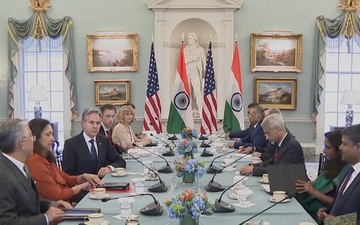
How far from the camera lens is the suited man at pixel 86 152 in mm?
4859

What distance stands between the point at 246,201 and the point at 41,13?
26.0ft

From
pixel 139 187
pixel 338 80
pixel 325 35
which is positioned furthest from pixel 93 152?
pixel 338 80

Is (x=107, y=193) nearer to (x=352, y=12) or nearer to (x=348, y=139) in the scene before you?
(x=348, y=139)

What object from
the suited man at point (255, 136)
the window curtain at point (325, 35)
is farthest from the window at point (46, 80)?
the window curtain at point (325, 35)

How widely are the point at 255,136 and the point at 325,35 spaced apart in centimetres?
420

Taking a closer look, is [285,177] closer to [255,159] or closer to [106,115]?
[255,159]

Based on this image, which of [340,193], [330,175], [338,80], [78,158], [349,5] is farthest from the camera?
[338,80]

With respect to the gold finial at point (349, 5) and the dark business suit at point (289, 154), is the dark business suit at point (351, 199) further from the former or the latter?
the gold finial at point (349, 5)

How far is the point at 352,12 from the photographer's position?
9969 millimetres

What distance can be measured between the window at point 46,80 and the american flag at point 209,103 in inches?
126

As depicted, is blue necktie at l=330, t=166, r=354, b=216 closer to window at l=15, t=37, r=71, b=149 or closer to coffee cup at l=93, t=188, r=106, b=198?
coffee cup at l=93, t=188, r=106, b=198

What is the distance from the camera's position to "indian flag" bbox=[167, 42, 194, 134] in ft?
29.6

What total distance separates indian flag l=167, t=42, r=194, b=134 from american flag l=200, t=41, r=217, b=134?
30 centimetres

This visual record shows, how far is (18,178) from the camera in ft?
9.93
